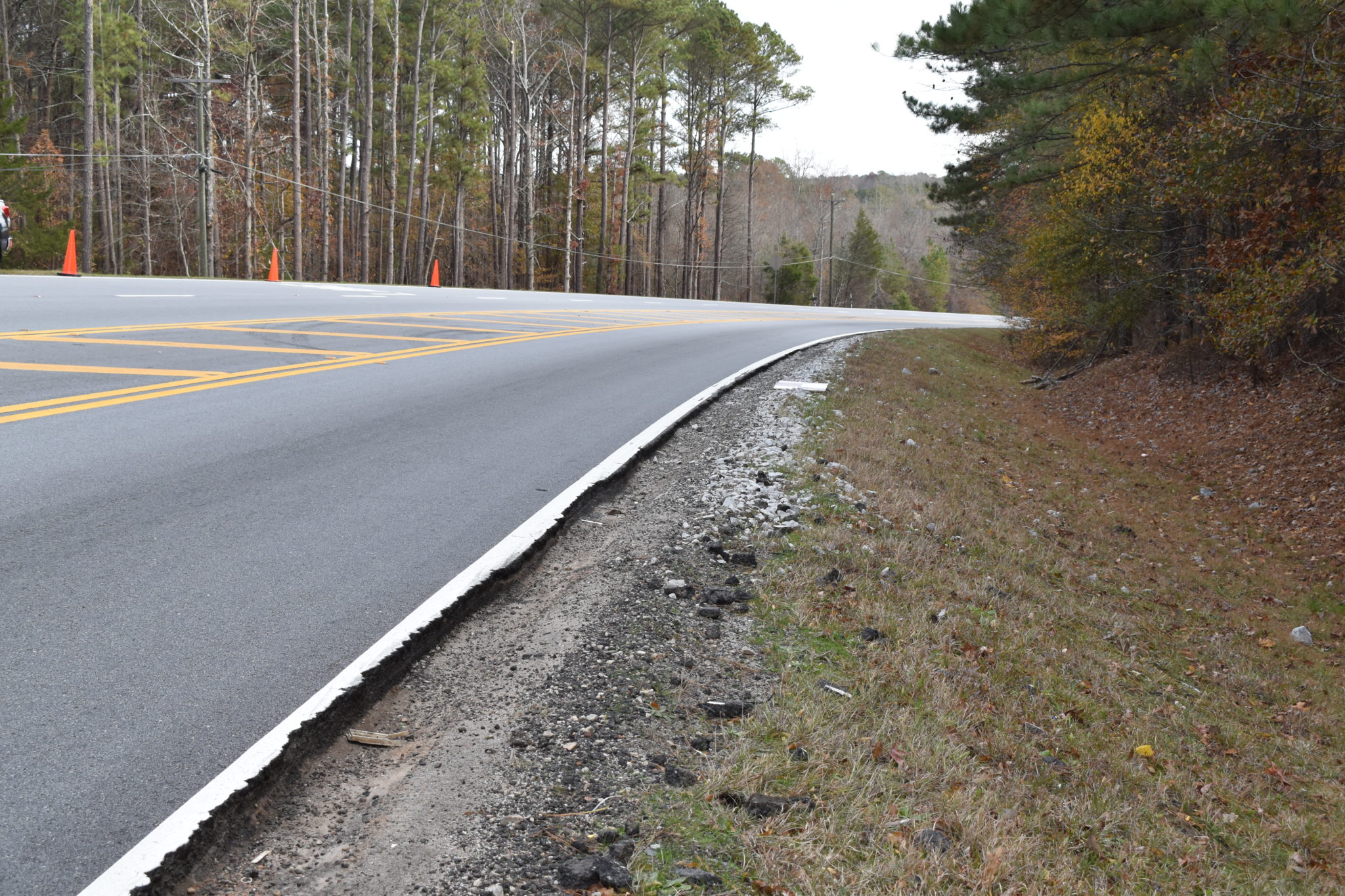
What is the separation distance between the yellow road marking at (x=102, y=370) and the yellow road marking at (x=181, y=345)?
1.44 metres

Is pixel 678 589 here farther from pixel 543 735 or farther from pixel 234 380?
pixel 234 380

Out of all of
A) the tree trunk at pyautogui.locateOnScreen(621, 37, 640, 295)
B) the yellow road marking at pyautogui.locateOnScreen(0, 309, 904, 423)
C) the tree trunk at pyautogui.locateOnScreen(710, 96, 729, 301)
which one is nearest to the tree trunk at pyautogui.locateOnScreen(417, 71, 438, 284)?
the tree trunk at pyautogui.locateOnScreen(621, 37, 640, 295)

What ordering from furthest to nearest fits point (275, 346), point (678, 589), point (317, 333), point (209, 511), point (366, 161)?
point (366, 161)
point (317, 333)
point (275, 346)
point (209, 511)
point (678, 589)

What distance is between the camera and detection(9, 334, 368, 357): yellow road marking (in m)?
9.21

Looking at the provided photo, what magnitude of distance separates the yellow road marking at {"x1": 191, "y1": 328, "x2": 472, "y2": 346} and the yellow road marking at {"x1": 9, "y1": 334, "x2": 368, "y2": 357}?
1.31 meters

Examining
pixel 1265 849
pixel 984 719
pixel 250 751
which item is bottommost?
pixel 1265 849

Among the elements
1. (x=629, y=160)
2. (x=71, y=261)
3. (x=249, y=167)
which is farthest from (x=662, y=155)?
(x=71, y=261)

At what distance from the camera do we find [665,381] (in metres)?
10.7

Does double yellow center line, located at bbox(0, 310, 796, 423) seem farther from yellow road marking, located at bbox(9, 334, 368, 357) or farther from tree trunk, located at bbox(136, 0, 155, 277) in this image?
tree trunk, located at bbox(136, 0, 155, 277)

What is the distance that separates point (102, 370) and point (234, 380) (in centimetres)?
115

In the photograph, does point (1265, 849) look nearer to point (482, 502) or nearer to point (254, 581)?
point (482, 502)

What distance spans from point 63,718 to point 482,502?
273cm

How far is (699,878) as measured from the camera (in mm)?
2508

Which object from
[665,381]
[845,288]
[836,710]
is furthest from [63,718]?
[845,288]
